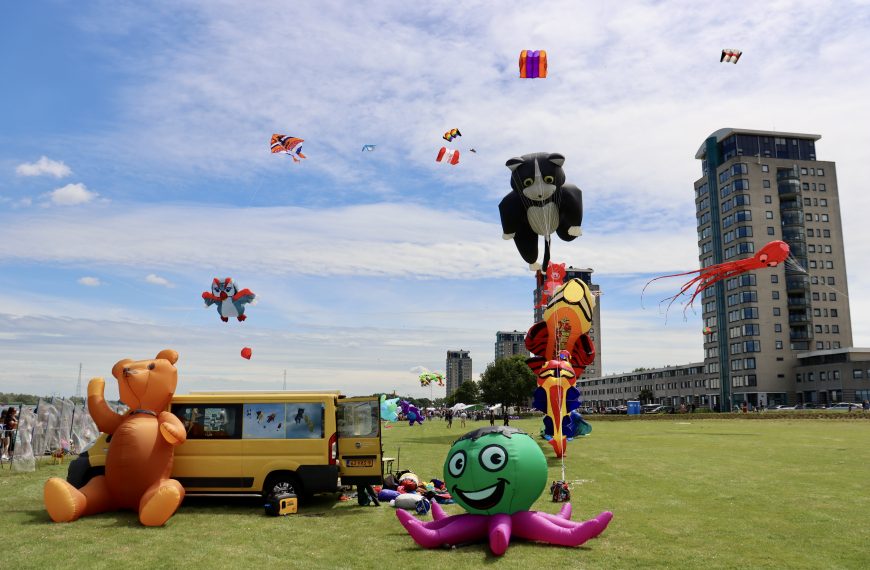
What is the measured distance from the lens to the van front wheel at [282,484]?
13.8 metres

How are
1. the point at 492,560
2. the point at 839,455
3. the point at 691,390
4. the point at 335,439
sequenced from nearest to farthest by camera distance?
the point at 492,560 → the point at 335,439 → the point at 839,455 → the point at 691,390

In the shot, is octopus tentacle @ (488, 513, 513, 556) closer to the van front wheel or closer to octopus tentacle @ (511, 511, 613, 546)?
octopus tentacle @ (511, 511, 613, 546)

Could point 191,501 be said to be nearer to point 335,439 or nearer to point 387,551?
point 335,439

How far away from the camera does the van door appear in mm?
13914

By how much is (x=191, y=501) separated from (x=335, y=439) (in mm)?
3805

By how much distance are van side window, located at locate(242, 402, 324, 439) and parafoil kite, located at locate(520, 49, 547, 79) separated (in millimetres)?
10691

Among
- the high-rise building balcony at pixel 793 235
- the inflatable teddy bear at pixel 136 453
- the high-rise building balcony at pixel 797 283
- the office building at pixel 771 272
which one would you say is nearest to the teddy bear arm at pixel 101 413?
the inflatable teddy bear at pixel 136 453

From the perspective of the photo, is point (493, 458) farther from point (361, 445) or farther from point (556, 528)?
point (361, 445)

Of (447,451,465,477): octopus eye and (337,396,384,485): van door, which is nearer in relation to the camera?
(447,451,465,477): octopus eye

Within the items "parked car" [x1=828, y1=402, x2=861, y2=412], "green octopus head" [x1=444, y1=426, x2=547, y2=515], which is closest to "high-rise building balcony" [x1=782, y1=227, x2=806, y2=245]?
"parked car" [x1=828, y1=402, x2=861, y2=412]

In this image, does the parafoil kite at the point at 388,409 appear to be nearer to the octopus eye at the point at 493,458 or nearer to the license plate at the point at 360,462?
the license plate at the point at 360,462

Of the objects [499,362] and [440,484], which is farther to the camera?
[499,362]

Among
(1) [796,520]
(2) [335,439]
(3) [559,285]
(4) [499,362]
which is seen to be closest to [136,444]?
(2) [335,439]

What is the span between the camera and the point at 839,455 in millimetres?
23297
